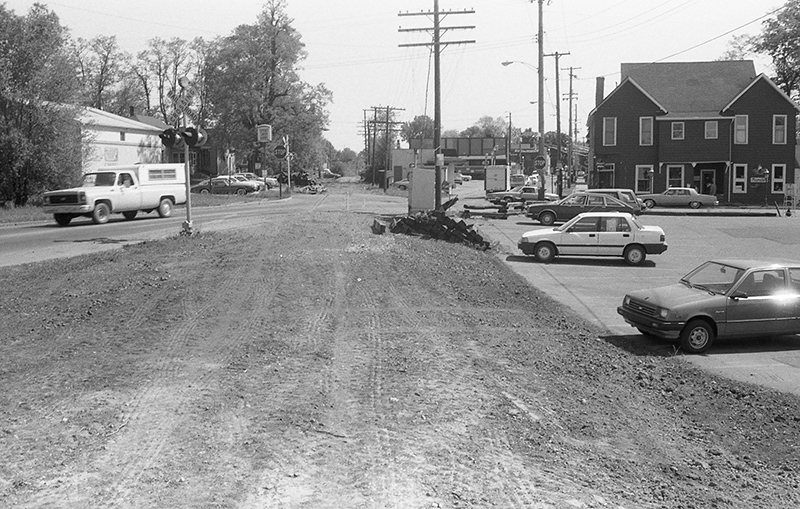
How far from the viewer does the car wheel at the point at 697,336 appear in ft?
41.8

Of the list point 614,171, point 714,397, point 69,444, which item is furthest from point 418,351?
point 614,171

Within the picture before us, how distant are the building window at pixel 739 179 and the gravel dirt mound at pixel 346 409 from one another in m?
48.8

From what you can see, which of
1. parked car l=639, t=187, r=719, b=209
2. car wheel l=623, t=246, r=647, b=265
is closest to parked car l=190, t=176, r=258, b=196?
parked car l=639, t=187, r=719, b=209

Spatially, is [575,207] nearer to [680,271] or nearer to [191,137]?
[680,271]

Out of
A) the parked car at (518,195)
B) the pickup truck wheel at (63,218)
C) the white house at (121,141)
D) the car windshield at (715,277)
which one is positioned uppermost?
the white house at (121,141)

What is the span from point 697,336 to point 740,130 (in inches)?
1949

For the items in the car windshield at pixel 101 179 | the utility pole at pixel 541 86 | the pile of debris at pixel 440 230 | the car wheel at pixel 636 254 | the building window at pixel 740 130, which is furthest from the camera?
the building window at pixel 740 130

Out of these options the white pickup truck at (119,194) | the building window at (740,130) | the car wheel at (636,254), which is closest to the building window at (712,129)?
the building window at (740,130)

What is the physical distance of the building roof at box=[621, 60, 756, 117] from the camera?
58688 millimetres

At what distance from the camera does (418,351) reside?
1007cm

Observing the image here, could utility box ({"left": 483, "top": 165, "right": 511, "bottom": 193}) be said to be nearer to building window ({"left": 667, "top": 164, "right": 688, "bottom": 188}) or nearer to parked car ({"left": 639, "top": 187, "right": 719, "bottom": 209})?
building window ({"left": 667, "top": 164, "right": 688, "bottom": 188})

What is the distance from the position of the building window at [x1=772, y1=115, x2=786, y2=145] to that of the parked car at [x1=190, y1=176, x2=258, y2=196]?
39.2 metres

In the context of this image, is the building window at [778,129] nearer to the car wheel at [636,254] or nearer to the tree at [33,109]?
the car wheel at [636,254]

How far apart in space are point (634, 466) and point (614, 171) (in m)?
54.9
